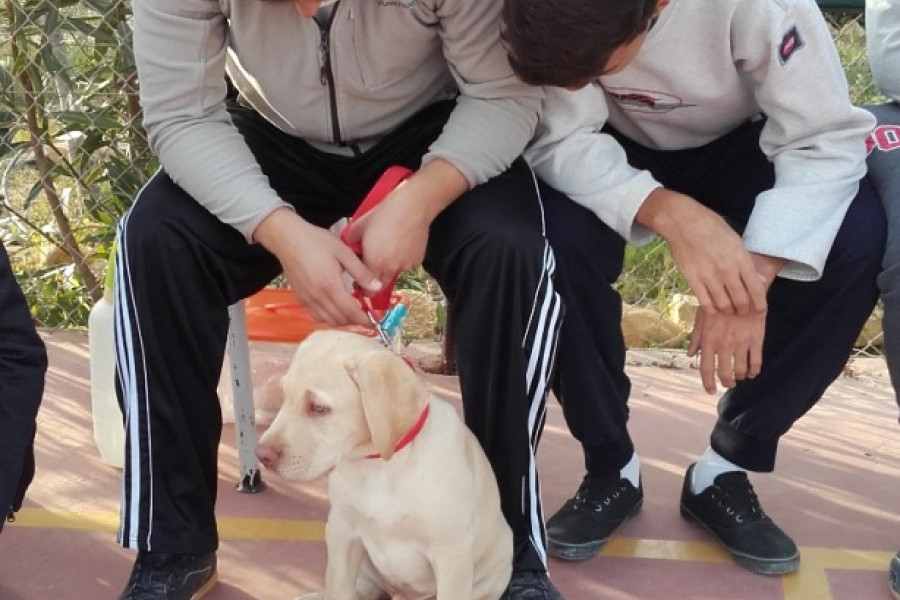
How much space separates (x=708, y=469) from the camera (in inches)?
96.7

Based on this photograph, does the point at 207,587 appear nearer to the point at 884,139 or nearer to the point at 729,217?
the point at 729,217

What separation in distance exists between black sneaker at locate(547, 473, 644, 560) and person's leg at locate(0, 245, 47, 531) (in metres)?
1.02

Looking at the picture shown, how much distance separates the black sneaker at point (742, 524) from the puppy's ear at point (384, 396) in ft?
2.97

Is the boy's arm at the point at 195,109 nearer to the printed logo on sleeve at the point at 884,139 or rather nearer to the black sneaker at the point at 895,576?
the printed logo on sleeve at the point at 884,139

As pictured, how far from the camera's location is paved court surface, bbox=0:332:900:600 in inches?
88.4

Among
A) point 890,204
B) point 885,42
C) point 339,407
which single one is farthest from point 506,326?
point 885,42

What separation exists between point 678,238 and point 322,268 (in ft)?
2.18

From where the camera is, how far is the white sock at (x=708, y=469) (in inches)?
96.0

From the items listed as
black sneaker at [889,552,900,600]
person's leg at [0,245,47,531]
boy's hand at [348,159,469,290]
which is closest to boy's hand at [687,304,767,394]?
black sneaker at [889,552,900,600]

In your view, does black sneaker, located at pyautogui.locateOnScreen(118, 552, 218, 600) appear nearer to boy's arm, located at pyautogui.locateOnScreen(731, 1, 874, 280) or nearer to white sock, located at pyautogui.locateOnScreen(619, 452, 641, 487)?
white sock, located at pyautogui.locateOnScreen(619, 452, 641, 487)

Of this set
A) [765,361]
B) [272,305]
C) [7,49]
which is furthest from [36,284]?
[765,361]

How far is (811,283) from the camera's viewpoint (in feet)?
7.26

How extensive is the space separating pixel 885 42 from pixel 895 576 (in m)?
1.07

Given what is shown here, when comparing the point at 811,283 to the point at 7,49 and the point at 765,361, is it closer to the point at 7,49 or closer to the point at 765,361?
the point at 765,361
